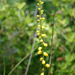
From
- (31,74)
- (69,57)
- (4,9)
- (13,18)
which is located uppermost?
(4,9)

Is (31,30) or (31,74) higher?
(31,30)

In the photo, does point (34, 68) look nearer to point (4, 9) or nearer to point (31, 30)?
point (31, 30)

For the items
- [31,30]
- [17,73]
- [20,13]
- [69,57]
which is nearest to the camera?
[69,57]

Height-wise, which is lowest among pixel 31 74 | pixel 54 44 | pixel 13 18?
pixel 31 74

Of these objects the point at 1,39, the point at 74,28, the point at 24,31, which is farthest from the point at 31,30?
the point at 74,28

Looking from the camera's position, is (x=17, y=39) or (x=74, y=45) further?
(x=17, y=39)

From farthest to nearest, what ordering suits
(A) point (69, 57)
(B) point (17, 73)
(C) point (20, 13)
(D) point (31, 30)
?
(D) point (31, 30)
(C) point (20, 13)
(B) point (17, 73)
(A) point (69, 57)

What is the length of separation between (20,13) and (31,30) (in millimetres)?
308

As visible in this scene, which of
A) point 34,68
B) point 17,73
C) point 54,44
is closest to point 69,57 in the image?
point 54,44

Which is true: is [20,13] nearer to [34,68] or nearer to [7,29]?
[7,29]

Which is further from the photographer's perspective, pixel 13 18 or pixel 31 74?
pixel 13 18

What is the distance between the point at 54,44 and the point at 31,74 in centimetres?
52

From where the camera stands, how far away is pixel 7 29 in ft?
6.52

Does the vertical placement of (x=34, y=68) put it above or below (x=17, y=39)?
below
